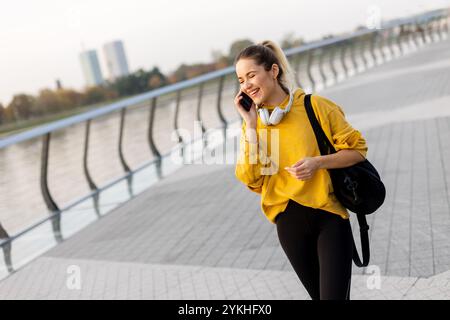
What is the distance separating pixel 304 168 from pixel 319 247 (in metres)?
0.35

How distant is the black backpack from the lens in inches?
94.7

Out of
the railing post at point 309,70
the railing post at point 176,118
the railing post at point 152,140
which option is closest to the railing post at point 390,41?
the railing post at point 309,70

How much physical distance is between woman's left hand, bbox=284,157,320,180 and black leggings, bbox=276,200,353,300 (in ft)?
0.64

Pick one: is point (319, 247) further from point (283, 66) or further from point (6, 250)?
point (6, 250)

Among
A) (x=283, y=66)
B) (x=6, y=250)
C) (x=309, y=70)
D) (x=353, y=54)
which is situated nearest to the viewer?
(x=283, y=66)

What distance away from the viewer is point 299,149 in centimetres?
245

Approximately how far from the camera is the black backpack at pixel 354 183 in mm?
2406

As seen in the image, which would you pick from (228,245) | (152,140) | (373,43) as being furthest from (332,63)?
(228,245)

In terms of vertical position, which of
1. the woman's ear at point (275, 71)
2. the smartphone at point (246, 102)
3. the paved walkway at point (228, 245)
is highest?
the woman's ear at point (275, 71)

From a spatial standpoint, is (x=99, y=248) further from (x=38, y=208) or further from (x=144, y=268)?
(x=38, y=208)

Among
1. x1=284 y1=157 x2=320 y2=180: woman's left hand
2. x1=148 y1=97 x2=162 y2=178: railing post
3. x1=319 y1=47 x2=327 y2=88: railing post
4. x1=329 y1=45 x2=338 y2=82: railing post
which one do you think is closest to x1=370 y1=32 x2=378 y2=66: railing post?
x1=329 y1=45 x2=338 y2=82: railing post

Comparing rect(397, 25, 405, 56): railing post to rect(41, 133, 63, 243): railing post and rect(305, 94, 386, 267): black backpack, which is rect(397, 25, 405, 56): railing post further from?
rect(305, 94, 386, 267): black backpack

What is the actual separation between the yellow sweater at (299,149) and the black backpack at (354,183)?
0.02 m

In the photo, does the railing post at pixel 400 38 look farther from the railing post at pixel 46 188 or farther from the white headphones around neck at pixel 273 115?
the white headphones around neck at pixel 273 115
